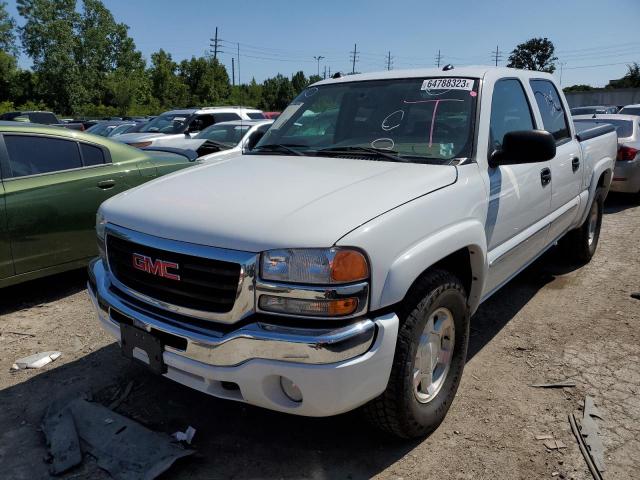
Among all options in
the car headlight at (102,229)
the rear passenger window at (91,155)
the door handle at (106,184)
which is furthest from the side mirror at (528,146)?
the rear passenger window at (91,155)

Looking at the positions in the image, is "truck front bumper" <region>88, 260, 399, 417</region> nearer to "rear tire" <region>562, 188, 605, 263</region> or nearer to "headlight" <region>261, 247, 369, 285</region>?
"headlight" <region>261, 247, 369, 285</region>

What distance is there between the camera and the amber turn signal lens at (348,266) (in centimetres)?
207

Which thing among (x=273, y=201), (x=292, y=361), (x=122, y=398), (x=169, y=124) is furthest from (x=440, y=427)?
(x=169, y=124)

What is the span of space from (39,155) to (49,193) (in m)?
0.41

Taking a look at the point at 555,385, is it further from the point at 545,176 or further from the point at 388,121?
the point at 388,121

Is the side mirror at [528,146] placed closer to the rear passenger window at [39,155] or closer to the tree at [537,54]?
the rear passenger window at [39,155]

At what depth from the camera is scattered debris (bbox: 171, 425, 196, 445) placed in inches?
106

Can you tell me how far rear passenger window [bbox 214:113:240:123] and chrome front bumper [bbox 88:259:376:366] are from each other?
467 inches

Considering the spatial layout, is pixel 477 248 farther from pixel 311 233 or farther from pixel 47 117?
pixel 47 117

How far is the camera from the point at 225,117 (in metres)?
13.8

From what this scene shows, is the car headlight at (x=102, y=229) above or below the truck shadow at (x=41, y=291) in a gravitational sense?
above

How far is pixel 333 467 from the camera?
8.30 feet

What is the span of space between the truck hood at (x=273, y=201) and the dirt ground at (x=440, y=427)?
1.16m

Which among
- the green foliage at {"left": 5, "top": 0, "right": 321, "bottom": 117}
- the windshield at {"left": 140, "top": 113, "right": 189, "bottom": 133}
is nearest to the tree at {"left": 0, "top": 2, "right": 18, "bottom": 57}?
the green foliage at {"left": 5, "top": 0, "right": 321, "bottom": 117}
